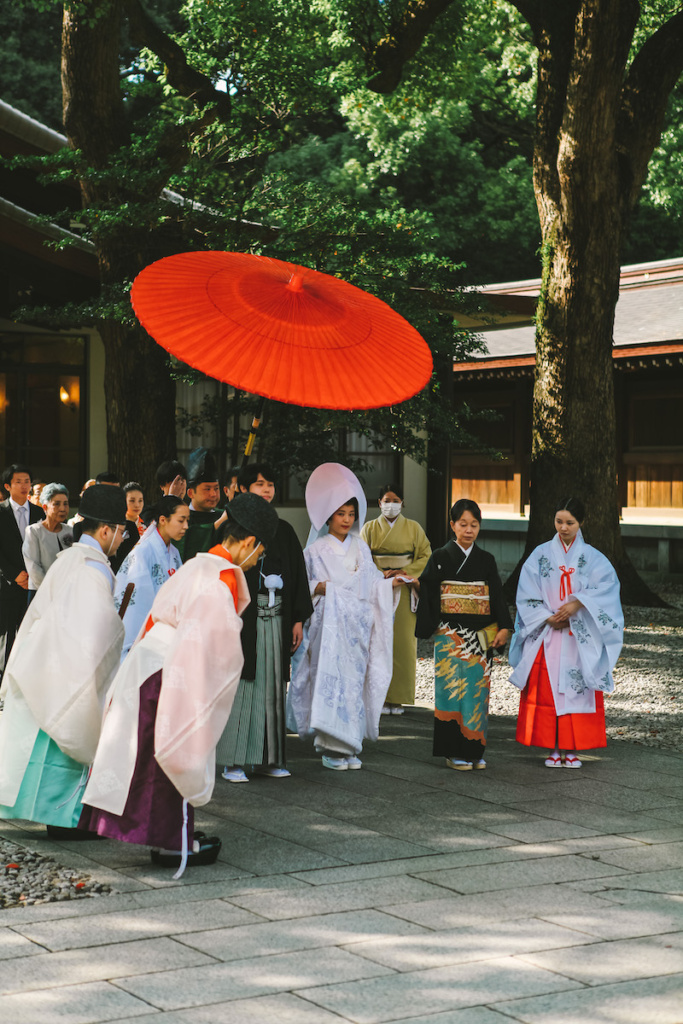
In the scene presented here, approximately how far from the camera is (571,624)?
6.83 meters

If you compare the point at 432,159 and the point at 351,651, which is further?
the point at 432,159

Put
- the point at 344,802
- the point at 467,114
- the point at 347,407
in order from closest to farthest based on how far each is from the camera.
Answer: the point at 347,407 < the point at 344,802 < the point at 467,114

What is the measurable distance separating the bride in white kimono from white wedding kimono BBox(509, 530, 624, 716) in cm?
83

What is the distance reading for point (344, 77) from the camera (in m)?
15.2

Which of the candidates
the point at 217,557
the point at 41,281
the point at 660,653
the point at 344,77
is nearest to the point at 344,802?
the point at 217,557

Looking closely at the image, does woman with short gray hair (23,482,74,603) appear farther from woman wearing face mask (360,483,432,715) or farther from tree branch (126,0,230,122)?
tree branch (126,0,230,122)

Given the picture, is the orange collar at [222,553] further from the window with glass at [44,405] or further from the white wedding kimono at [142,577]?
the window with glass at [44,405]

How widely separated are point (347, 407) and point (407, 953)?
2.42 meters

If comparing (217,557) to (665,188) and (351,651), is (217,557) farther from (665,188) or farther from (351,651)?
(665,188)

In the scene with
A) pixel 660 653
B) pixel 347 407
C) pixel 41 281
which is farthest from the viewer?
pixel 41 281

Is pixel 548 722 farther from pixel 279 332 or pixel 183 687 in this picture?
pixel 183 687

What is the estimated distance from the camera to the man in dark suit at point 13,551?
8.77 metres

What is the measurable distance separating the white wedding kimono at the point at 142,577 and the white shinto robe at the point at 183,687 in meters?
1.50

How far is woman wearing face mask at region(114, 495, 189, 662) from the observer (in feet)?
20.1
